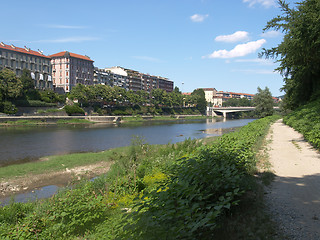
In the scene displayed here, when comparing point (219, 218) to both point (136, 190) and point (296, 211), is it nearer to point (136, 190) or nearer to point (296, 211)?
point (296, 211)

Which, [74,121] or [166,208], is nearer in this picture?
[166,208]

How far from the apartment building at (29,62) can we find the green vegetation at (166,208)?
301ft

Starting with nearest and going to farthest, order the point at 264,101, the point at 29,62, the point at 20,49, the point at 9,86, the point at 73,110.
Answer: the point at 9,86 < the point at 264,101 < the point at 73,110 < the point at 20,49 < the point at 29,62

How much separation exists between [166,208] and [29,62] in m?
104

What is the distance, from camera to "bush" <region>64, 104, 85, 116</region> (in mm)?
82312

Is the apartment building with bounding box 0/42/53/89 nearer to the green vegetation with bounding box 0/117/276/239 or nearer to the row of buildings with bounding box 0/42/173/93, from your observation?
the row of buildings with bounding box 0/42/173/93

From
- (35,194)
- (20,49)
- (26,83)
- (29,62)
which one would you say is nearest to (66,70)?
(29,62)

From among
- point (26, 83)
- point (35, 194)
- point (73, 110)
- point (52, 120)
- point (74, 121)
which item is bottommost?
point (35, 194)

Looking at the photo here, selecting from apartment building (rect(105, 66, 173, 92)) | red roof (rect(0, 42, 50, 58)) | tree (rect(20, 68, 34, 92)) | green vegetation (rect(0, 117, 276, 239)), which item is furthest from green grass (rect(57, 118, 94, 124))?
apartment building (rect(105, 66, 173, 92))

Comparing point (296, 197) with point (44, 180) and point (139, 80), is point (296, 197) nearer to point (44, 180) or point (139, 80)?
point (44, 180)

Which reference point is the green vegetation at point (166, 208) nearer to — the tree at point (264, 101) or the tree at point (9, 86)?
the tree at point (264, 101)

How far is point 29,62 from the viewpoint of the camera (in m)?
93.6

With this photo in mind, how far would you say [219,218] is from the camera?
5.02 meters

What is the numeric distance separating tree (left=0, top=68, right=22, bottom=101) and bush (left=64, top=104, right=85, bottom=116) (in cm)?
1535
